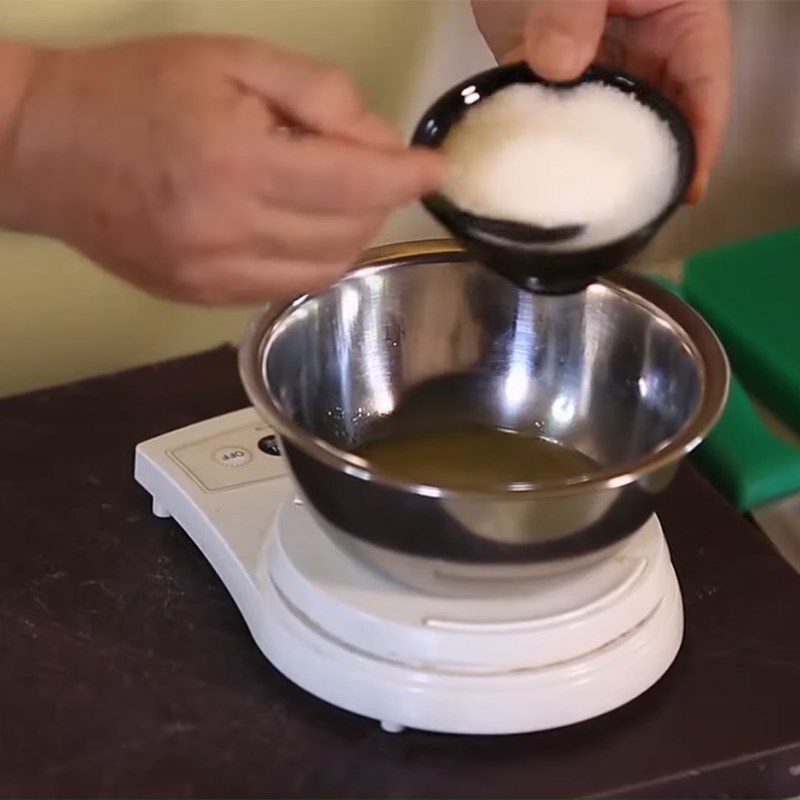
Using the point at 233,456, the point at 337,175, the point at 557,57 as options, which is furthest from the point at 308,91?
the point at 233,456

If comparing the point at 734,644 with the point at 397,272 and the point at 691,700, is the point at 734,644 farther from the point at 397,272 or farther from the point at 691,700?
the point at 397,272

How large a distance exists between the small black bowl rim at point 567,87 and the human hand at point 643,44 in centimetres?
1

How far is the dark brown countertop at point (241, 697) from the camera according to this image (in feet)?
1.94

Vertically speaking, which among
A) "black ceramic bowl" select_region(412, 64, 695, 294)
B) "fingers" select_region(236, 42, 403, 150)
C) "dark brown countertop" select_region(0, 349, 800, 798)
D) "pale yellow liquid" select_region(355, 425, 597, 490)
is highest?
"fingers" select_region(236, 42, 403, 150)

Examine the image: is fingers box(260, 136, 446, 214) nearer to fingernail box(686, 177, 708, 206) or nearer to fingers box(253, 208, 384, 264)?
fingers box(253, 208, 384, 264)

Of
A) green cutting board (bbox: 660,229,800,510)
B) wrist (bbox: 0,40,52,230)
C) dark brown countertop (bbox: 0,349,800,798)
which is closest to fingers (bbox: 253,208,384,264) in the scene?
wrist (bbox: 0,40,52,230)

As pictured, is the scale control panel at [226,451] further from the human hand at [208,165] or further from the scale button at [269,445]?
the human hand at [208,165]

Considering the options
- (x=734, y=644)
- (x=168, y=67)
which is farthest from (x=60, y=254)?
(x=734, y=644)

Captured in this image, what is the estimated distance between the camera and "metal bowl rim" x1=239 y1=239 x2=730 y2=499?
1.79 feet

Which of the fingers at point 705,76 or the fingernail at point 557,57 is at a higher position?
the fingernail at point 557,57

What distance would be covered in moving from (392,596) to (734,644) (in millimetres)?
188

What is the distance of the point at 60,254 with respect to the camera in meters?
0.91

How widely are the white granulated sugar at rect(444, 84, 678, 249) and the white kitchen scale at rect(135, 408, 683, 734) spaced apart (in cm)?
16

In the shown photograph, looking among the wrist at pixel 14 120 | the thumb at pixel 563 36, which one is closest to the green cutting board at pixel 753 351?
the thumb at pixel 563 36
